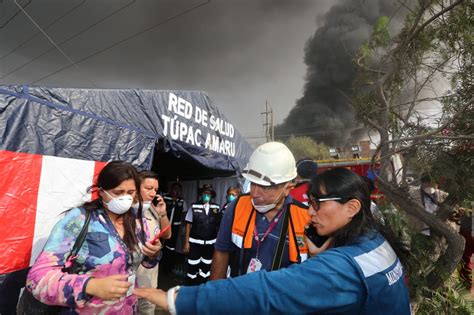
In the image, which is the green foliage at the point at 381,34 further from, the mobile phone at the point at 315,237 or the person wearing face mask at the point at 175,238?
the person wearing face mask at the point at 175,238

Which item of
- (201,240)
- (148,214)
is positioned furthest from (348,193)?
(201,240)

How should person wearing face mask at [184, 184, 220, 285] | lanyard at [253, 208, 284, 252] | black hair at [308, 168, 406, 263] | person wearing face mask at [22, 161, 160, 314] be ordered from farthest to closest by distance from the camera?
person wearing face mask at [184, 184, 220, 285]
lanyard at [253, 208, 284, 252]
person wearing face mask at [22, 161, 160, 314]
black hair at [308, 168, 406, 263]

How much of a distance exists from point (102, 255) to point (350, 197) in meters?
1.55

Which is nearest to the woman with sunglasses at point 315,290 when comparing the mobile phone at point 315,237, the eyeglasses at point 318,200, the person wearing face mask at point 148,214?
the eyeglasses at point 318,200

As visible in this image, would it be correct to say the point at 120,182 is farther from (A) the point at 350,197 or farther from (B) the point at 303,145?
(B) the point at 303,145

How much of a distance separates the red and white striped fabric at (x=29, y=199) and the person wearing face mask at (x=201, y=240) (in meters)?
Answer: 2.87

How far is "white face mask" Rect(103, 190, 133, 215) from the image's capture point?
200cm

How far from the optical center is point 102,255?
1771mm

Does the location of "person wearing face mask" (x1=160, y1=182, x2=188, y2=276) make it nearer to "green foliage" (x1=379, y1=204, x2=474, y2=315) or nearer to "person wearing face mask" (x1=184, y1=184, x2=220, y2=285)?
"person wearing face mask" (x1=184, y1=184, x2=220, y2=285)

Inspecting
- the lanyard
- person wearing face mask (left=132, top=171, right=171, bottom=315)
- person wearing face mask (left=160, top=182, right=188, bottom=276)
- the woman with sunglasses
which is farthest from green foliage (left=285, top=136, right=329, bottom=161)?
the woman with sunglasses

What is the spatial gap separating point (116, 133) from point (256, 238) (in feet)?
8.33

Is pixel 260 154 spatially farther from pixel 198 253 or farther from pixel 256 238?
pixel 198 253

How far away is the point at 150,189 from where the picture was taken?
137 inches

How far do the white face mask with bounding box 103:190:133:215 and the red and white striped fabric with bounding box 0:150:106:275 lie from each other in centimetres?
78
